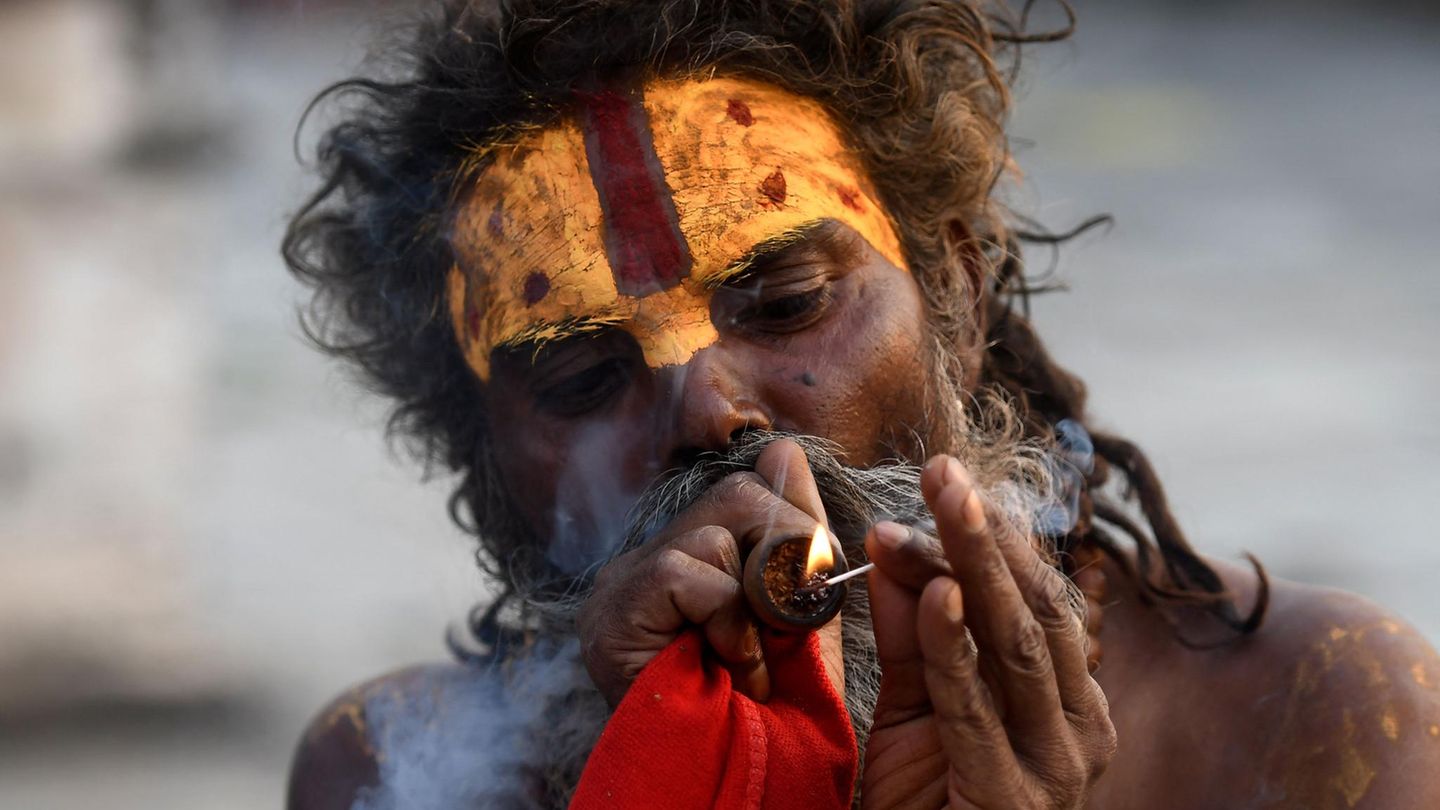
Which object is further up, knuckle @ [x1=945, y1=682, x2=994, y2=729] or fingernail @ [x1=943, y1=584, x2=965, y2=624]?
fingernail @ [x1=943, y1=584, x2=965, y2=624]

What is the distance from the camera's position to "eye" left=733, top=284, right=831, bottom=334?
8.04ft

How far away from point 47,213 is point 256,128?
1389 mm

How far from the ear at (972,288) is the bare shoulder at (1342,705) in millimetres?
696

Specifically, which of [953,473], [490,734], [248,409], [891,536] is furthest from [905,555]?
[248,409]

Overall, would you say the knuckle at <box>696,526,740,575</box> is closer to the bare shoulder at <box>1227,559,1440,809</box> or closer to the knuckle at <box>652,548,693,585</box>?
the knuckle at <box>652,548,693,585</box>

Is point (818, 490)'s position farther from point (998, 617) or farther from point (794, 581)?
point (998, 617)

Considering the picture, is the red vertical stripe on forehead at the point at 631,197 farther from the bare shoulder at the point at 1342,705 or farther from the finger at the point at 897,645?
the bare shoulder at the point at 1342,705

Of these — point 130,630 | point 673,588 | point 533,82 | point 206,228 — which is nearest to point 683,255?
point 533,82

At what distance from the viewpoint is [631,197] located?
249 centimetres

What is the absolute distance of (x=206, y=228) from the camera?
765 cm

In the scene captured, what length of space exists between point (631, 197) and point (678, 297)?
0.65 ft

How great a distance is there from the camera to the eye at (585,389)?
2494 mm

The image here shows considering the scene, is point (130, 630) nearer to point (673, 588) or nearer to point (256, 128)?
point (256, 128)

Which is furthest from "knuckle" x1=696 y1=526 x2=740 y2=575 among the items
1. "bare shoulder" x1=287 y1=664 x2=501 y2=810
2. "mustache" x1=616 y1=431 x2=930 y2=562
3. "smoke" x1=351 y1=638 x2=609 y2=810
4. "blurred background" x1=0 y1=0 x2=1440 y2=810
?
"blurred background" x1=0 y1=0 x2=1440 y2=810
